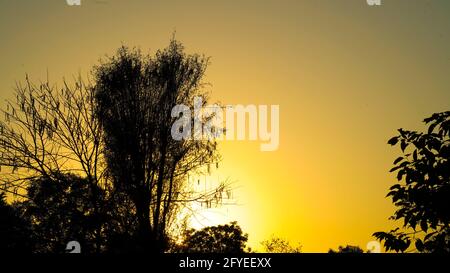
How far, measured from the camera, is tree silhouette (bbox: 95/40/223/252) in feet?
67.6

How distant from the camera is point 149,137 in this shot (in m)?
21.2

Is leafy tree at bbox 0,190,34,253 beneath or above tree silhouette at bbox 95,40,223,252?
beneath

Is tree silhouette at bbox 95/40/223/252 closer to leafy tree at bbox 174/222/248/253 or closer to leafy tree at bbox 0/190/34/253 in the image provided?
leafy tree at bbox 0/190/34/253

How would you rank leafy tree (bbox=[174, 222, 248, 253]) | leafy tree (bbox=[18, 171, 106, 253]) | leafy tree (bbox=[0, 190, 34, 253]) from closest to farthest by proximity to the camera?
leafy tree (bbox=[0, 190, 34, 253])
leafy tree (bbox=[18, 171, 106, 253])
leafy tree (bbox=[174, 222, 248, 253])

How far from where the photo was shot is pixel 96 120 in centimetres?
1933

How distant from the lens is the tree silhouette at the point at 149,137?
67.6 ft

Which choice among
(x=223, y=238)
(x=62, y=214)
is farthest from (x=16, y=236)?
(x=223, y=238)

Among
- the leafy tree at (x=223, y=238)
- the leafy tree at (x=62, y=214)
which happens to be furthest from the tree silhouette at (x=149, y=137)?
the leafy tree at (x=223, y=238)

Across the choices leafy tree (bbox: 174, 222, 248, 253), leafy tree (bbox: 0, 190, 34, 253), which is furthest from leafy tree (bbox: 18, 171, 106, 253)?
leafy tree (bbox: 174, 222, 248, 253)
